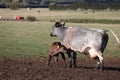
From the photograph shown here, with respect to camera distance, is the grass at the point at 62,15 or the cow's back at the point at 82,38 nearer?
the cow's back at the point at 82,38

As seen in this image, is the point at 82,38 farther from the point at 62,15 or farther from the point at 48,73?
the point at 62,15

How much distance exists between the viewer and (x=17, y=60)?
2173 cm

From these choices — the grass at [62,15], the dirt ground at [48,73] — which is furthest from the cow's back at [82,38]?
the grass at [62,15]

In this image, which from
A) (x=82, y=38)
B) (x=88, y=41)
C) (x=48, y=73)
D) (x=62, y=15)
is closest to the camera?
(x=48, y=73)

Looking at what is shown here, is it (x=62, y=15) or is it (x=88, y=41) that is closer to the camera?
(x=88, y=41)

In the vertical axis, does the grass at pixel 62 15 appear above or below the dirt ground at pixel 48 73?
below

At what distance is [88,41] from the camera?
1894cm

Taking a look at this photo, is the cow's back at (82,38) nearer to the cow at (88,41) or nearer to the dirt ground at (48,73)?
the cow at (88,41)

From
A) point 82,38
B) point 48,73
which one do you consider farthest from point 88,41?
point 48,73

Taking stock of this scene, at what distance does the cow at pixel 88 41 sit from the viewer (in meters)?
18.6

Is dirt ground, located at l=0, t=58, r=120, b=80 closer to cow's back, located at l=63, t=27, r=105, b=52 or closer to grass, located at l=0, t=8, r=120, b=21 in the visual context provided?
cow's back, located at l=63, t=27, r=105, b=52

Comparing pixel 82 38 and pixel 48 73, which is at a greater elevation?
pixel 82 38

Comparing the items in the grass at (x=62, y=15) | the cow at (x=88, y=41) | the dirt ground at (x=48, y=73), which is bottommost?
the grass at (x=62, y=15)

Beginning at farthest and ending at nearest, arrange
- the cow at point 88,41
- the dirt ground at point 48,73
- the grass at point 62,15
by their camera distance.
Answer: the grass at point 62,15 → the cow at point 88,41 → the dirt ground at point 48,73
